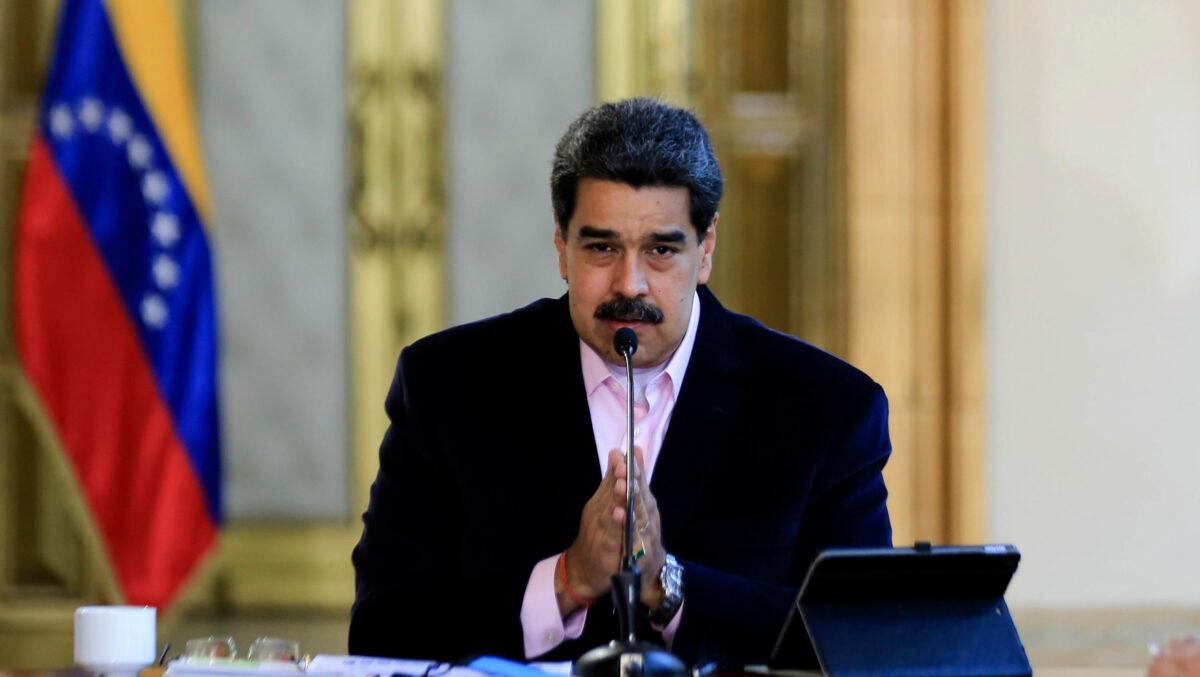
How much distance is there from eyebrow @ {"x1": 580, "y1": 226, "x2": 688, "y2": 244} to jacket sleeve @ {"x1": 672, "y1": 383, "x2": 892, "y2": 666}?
431mm

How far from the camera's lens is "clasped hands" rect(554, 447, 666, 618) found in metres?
2.16

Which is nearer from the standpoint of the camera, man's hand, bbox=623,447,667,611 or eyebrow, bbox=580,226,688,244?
man's hand, bbox=623,447,667,611

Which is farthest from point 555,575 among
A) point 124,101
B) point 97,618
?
point 124,101

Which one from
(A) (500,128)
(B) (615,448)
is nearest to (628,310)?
(B) (615,448)

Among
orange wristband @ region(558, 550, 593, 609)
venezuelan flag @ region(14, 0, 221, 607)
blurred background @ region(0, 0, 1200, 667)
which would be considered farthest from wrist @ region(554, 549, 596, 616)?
blurred background @ region(0, 0, 1200, 667)

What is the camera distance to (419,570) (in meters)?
2.50

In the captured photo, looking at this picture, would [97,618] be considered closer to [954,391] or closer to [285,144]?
[285,144]

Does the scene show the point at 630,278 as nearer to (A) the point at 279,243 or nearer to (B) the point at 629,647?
(B) the point at 629,647

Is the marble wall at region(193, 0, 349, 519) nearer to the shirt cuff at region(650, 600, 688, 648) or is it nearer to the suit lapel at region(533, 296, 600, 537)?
the suit lapel at region(533, 296, 600, 537)

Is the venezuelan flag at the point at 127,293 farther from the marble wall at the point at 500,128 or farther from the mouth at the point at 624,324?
the mouth at the point at 624,324

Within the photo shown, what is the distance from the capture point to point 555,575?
2316 mm

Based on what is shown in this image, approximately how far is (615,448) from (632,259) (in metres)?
0.29

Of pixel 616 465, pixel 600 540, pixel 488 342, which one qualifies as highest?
pixel 488 342

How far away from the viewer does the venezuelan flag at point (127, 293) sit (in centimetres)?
436
